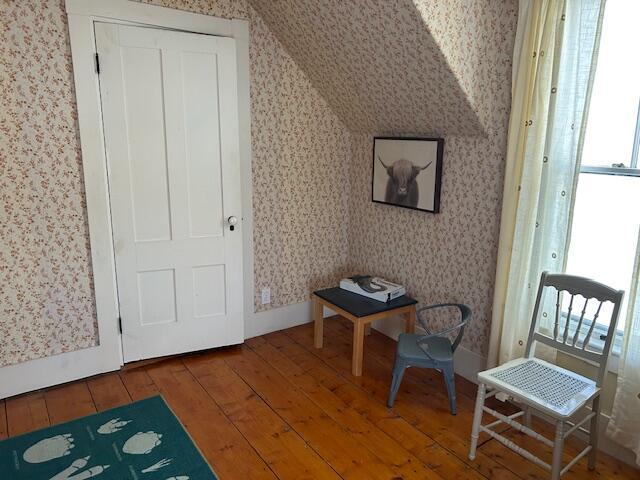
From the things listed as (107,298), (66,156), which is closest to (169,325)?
(107,298)

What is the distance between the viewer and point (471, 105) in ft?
8.24

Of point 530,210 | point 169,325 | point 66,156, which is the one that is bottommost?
point 169,325

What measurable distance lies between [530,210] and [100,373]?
2.68m

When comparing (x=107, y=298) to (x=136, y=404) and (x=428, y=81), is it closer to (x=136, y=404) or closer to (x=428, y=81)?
(x=136, y=404)

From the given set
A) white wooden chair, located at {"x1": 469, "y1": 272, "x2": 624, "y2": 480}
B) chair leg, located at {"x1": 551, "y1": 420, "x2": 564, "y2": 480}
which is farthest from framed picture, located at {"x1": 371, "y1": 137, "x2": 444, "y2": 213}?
chair leg, located at {"x1": 551, "y1": 420, "x2": 564, "y2": 480}

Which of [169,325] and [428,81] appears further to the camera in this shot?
[169,325]

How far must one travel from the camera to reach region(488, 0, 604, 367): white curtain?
2150 millimetres

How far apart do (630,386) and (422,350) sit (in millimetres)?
951

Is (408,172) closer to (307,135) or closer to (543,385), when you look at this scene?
(307,135)

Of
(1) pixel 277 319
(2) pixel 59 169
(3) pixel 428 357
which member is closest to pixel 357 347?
Result: (3) pixel 428 357

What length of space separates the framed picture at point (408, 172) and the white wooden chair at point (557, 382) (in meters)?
0.99

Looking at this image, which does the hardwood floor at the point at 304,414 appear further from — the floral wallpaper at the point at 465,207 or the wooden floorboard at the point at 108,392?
the floral wallpaper at the point at 465,207

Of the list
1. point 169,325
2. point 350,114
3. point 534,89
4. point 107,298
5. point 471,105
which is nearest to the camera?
point 534,89

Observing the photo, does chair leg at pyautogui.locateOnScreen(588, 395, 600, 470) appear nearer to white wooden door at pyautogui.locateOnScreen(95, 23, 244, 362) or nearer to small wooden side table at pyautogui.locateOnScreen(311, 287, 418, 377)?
small wooden side table at pyautogui.locateOnScreen(311, 287, 418, 377)
